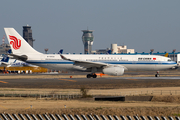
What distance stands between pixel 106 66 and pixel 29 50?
49.7 ft

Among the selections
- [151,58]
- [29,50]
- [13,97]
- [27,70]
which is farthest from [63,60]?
→ [27,70]

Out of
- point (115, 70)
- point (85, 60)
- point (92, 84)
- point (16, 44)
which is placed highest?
point (16, 44)

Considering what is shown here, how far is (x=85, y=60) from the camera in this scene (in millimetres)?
57531

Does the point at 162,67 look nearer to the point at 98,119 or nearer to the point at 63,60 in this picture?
the point at 63,60

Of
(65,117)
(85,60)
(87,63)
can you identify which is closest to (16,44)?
(85,60)

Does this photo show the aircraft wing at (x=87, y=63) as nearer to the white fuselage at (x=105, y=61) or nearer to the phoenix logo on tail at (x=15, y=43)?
the white fuselage at (x=105, y=61)

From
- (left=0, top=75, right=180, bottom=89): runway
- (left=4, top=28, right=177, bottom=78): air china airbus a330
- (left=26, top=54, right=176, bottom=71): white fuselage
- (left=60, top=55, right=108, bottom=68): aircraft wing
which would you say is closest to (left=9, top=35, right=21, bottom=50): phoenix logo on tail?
(left=4, top=28, right=177, bottom=78): air china airbus a330

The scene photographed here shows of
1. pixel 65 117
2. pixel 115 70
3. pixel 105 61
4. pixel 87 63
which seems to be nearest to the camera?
pixel 65 117

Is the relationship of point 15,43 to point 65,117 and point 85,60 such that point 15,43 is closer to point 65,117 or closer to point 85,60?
point 85,60

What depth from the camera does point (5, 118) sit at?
18234mm

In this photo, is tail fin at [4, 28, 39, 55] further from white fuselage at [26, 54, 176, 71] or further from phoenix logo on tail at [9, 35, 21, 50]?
white fuselage at [26, 54, 176, 71]

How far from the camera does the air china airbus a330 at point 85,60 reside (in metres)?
56.5

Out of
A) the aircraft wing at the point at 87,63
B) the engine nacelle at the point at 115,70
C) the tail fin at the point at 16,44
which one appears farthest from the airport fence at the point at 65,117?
the tail fin at the point at 16,44

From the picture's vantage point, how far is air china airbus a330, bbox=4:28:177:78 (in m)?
56.5
